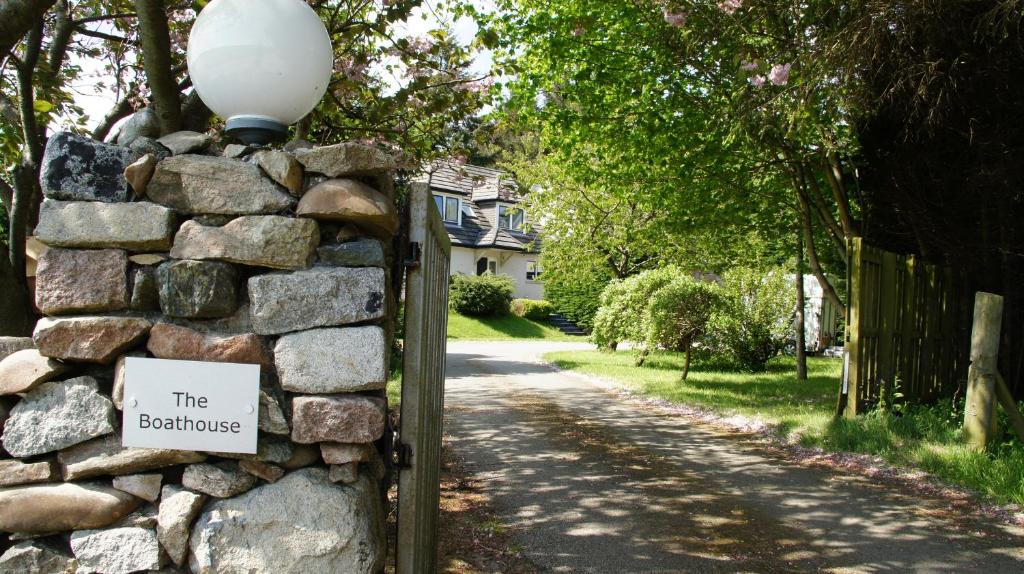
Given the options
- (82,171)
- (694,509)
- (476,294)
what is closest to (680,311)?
(694,509)

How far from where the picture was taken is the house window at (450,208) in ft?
117

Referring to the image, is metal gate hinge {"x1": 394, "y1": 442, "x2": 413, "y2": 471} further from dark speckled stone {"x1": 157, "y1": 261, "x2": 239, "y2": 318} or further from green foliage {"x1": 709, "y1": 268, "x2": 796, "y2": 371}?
green foliage {"x1": 709, "y1": 268, "x2": 796, "y2": 371}

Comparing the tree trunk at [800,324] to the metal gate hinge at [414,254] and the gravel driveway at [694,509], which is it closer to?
the gravel driveway at [694,509]

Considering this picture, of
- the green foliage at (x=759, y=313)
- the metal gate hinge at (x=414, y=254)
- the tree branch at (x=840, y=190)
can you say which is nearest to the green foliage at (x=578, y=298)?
the green foliage at (x=759, y=313)

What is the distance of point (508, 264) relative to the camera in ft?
121

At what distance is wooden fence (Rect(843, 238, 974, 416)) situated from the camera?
8.00m

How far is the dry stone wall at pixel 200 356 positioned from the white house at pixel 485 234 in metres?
31.3

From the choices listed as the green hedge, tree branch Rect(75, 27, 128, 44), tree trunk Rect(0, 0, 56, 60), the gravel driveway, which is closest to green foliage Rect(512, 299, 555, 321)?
the green hedge

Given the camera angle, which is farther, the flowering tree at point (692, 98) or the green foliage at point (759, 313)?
the green foliage at point (759, 313)

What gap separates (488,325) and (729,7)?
22.9 m

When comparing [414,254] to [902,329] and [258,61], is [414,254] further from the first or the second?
[902,329]

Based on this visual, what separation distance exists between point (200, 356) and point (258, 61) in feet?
3.45

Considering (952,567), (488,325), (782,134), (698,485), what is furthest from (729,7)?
(488,325)

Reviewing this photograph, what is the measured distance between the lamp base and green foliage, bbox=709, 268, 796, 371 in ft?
45.3
